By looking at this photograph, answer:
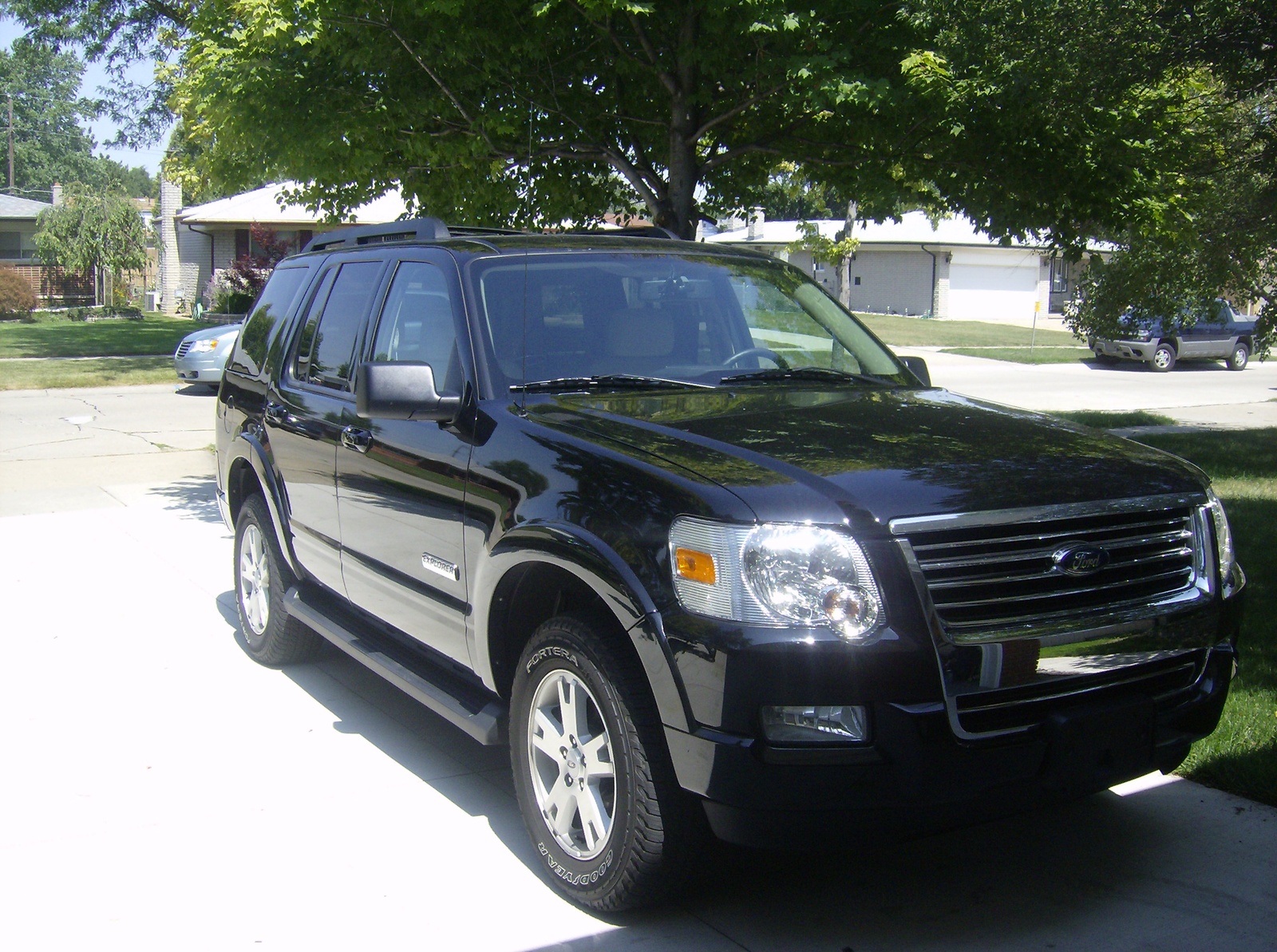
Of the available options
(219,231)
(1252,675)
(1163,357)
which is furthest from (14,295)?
(1252,675)

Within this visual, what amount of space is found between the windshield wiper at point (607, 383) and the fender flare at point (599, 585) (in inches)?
26.4

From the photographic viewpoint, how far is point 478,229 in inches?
227

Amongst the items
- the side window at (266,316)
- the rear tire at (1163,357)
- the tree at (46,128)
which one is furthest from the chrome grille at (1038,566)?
the tree at (46,128)

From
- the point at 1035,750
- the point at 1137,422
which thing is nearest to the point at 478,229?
the point at 1035,750

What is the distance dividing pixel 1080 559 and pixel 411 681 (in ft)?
7.90

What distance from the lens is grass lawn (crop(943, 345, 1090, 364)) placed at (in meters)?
29.8

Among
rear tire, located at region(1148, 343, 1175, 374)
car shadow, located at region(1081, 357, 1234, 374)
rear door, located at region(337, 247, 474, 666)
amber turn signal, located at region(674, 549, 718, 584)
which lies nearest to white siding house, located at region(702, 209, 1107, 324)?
car shadow, located at region(1081, 357, 1234, 374)

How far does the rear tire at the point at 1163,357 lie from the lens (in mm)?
29516

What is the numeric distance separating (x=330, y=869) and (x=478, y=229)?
2.97 metres

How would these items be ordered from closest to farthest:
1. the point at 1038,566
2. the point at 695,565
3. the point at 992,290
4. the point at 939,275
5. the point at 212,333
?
the point at 695,565
the point at 1038,566
the point at 212,333
the point at 939,275
the point at 992,290

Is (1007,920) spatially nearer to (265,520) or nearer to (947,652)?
(947,652)

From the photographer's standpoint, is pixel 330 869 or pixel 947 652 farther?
pixel 330 869

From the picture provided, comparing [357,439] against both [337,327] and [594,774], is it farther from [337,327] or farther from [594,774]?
[594,774]

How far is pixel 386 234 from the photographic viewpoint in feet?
18.7
